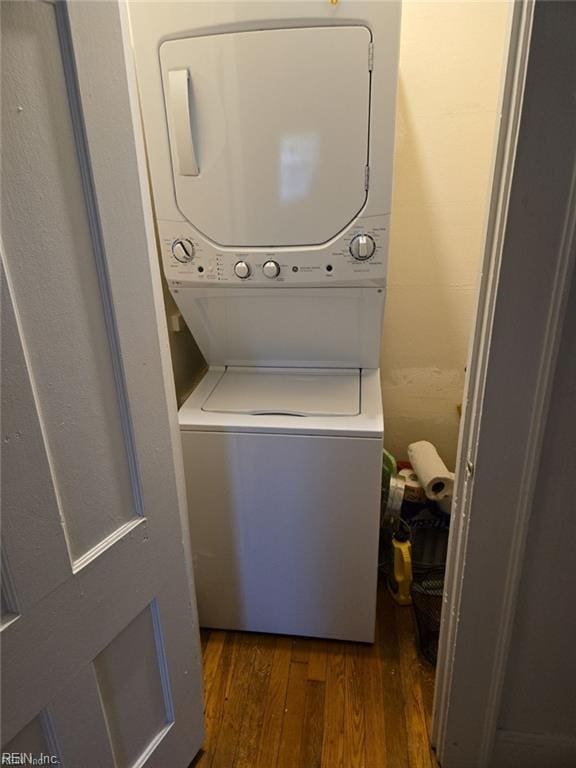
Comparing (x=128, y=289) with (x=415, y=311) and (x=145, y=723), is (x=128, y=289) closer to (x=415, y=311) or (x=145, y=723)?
(x=145, y=723)

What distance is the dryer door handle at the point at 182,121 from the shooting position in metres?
1.22

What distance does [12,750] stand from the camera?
724mm

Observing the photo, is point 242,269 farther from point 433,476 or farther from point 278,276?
point 433,476

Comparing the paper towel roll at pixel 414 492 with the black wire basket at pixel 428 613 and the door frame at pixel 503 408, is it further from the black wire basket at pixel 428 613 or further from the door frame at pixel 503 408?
the door frame at pixel 503 408

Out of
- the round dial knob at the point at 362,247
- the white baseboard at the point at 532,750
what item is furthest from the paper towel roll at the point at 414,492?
the round dial knob at the point at 362,247

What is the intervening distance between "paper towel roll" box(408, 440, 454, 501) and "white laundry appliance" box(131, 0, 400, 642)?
0.34 m

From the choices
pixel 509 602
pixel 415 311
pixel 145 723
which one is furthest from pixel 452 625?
pixel 415 311

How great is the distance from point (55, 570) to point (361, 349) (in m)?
1.15

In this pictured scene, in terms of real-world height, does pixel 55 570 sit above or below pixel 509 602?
above

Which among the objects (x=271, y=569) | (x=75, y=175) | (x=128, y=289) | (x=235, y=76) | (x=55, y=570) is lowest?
(x=271, y=569)

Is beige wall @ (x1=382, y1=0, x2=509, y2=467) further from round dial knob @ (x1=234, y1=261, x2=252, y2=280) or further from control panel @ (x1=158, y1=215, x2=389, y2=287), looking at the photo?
round dial knob @ (x1=234, y1=261, x2=252, y2=280)

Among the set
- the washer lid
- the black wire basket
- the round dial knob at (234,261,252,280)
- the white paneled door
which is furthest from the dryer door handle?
the black wire basket

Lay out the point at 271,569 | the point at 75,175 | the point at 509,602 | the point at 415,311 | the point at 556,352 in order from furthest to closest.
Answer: the point at 415,311 < the point at 271,569 < the point at 509,602 < the point at 556,352 < the point at 75,175

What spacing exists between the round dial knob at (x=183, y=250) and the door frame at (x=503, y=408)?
874 mm
